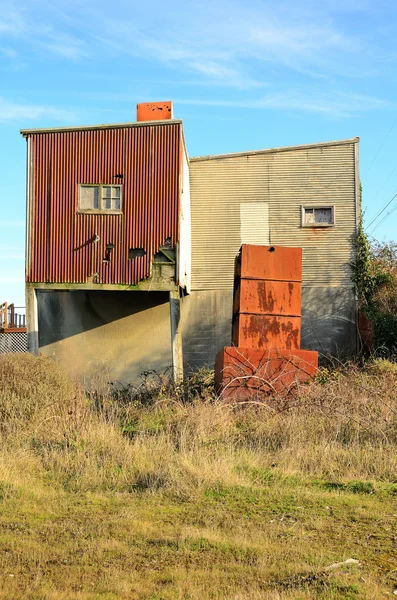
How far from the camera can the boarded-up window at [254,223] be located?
20938 millimetres

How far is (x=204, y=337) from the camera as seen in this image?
67.3 feet

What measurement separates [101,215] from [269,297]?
23.0 feet

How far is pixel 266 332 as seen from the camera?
12.7 metres

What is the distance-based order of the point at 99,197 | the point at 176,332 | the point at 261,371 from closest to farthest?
1. the point at 261,371
2. the point at 176,332
3. the point at 99,197

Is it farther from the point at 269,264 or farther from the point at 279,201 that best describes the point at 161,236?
the point at 269,264

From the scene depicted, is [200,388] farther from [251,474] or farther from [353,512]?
[353,512]

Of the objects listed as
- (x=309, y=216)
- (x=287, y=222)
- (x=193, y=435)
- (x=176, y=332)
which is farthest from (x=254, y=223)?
(x=193, y=435)

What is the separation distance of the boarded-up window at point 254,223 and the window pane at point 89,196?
494 centimetres

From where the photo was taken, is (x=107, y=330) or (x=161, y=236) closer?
(x=161, y=236)

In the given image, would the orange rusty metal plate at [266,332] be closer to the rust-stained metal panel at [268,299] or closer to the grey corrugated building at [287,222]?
the rust-stained metal panel at [268,299]

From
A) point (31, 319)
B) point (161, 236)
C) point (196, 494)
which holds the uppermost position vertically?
point (161, 236)

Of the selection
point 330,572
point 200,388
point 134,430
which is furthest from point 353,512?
point 200,388

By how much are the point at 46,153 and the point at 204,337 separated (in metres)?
7.13

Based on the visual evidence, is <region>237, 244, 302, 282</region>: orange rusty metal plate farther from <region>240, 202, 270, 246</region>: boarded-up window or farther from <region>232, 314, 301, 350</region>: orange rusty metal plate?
<region>240, 202, 270, 246</region>: boarded-up window
